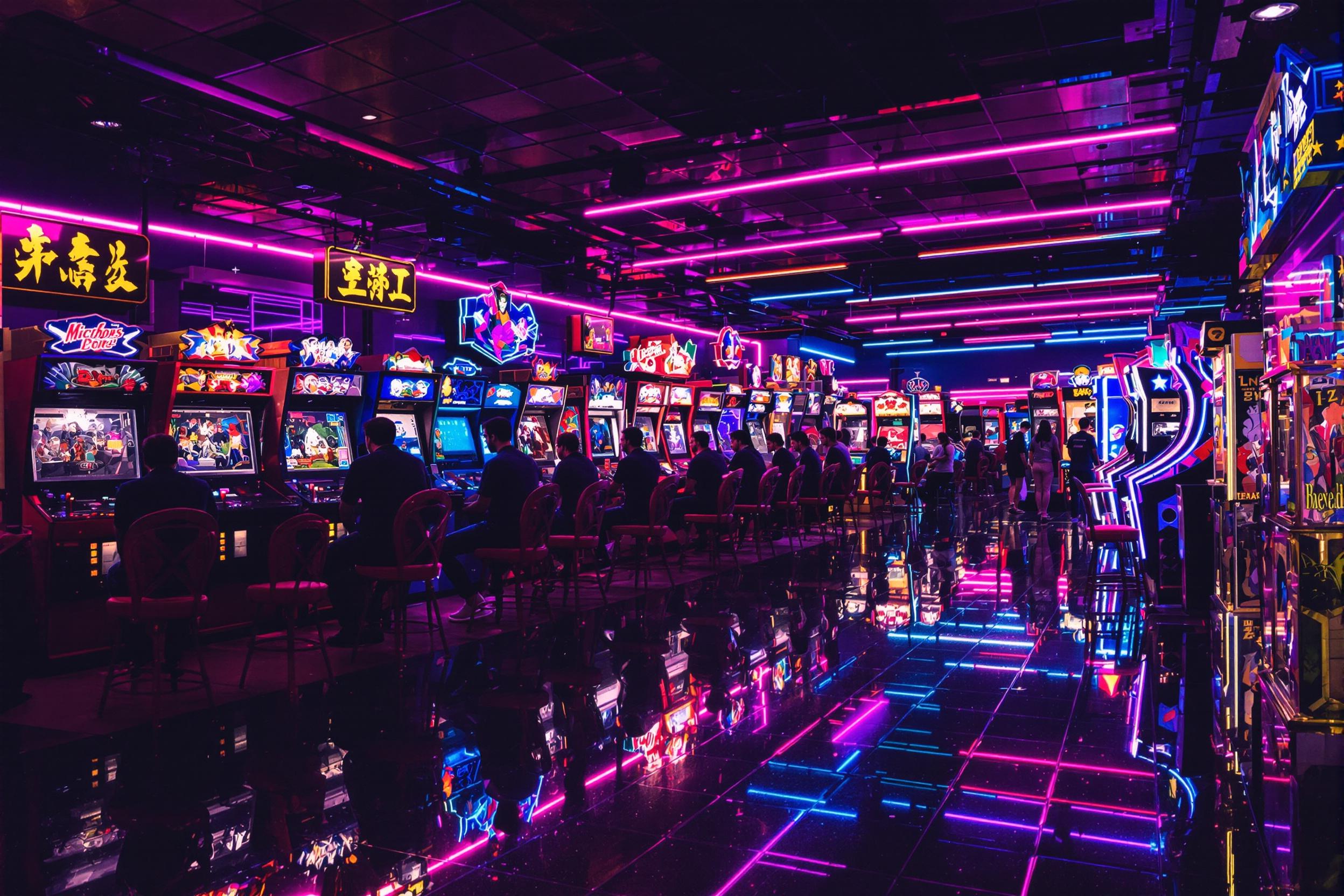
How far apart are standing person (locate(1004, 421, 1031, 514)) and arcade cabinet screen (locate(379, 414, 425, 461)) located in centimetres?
1227

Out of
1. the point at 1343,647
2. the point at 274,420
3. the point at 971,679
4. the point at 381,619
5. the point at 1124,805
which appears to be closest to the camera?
the point at 1124,805

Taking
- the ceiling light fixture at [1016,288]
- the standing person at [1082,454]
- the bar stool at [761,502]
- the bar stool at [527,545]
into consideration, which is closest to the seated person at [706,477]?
the bar stool at [761,502]

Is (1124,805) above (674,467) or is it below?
below

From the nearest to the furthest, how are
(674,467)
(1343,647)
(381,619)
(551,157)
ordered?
(1343,647) < (381,619) < (551,157) < (674,467)

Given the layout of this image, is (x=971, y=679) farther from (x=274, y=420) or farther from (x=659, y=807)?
(x=274, y=420)

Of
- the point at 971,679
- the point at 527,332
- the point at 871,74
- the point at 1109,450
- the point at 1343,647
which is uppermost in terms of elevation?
the point at 871,74

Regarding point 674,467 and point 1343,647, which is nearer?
Result: point 1343,647

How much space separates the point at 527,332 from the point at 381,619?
12.8 ft

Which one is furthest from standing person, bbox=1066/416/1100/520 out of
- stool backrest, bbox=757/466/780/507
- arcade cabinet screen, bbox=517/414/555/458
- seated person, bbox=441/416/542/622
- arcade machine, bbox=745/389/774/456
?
seated person, bbox=441/416/542/622

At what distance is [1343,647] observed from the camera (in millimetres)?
3656

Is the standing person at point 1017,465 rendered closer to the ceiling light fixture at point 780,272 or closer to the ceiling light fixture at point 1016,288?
the ceiling light fixture at point 1016,288

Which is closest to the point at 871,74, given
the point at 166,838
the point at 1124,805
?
the point at 1124,805

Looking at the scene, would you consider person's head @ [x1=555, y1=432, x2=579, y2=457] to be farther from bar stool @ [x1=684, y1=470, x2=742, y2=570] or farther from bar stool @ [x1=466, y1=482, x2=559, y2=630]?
bar stool @ [x1=684, y1=470, x2=742, y2=570]

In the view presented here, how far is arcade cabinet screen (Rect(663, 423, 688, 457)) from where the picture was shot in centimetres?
1207
